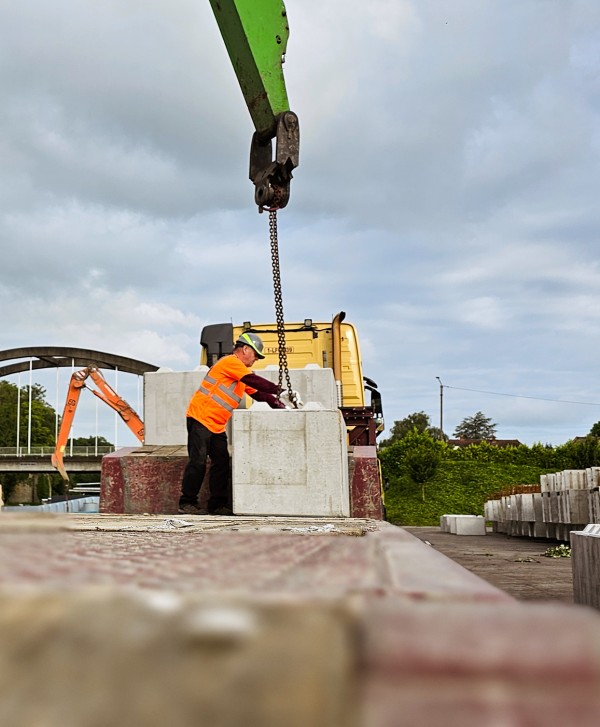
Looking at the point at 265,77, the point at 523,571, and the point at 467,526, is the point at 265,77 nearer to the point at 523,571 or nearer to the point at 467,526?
the point at 523,571

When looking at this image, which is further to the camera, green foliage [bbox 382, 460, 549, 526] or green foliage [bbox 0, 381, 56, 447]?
green foliage [bbox 0, 381, 56, 447]

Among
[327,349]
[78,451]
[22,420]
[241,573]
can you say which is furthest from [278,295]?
[22,420]

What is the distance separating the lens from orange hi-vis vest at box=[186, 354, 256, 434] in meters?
6.99

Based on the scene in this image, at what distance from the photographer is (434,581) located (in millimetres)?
736

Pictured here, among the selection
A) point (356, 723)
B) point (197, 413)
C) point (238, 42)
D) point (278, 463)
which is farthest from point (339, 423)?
point (356, 723)

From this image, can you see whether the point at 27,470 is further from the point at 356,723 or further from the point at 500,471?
the point at 356,723

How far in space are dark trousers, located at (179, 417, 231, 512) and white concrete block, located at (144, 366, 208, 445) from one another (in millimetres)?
1471

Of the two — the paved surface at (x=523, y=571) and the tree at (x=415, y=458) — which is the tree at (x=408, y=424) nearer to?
the tree at (x=415, y=458)

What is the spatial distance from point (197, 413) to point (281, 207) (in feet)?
7.73

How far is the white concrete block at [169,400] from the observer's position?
8.62 m

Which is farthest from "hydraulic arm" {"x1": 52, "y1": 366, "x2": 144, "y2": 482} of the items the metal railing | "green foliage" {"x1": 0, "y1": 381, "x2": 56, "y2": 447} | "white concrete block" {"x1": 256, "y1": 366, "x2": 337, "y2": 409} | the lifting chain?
"green foliage" {"x1": 0, "y1": 381, "x2": 56, "y2": 447}

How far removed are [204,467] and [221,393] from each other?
0.72m

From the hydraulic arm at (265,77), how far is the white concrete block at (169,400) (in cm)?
226

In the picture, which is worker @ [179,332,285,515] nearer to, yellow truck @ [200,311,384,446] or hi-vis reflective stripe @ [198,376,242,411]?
hi-vis reflective stripe @ [198,376,242,411]
